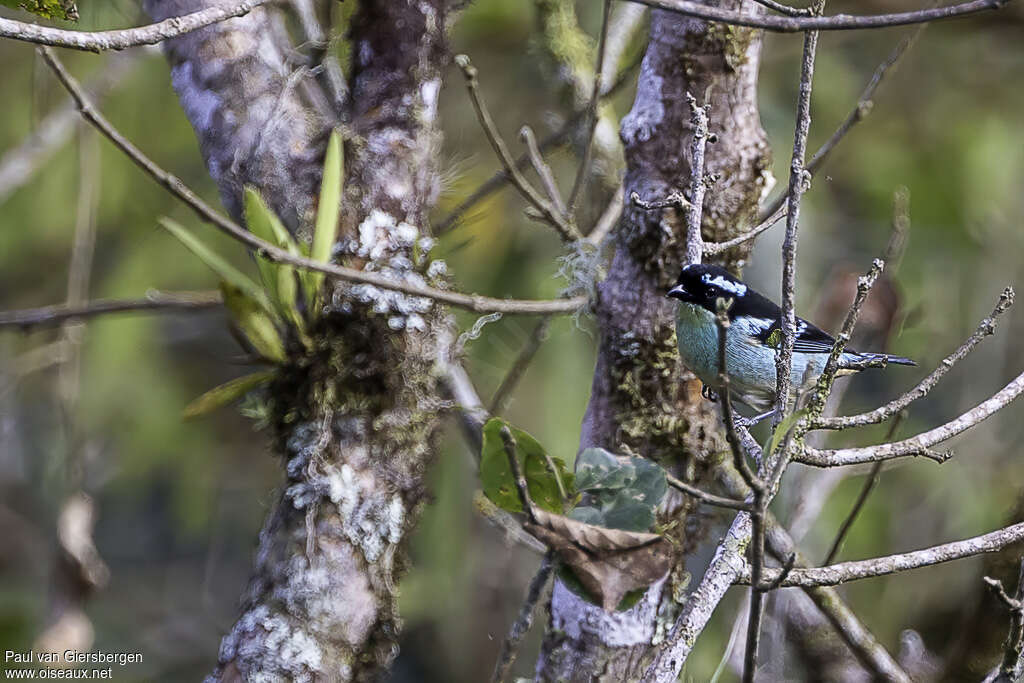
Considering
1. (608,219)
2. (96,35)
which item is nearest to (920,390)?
(96,35)

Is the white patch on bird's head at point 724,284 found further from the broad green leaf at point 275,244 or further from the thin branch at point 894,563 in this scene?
the broad green leaf at point 275,244

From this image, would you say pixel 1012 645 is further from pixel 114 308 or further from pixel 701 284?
pixel 114 308

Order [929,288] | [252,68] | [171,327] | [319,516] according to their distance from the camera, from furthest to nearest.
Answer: [171,327] → [929,288] → [252,68] → [319,516]

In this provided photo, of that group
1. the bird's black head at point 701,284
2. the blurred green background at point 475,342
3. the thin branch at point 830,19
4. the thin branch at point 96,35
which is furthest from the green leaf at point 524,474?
the blurred green background at point 475,342

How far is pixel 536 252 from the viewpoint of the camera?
6070mm

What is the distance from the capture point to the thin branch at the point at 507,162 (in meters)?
2.41

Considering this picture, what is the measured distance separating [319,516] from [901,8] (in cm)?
393

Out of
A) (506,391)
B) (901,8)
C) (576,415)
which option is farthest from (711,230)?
(901,8)

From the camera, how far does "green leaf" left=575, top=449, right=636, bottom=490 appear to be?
1.79 m

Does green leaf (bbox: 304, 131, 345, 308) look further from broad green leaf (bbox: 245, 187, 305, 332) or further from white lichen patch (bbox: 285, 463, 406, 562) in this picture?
white lichen patch (bbox: 285, 463, 406, 562)

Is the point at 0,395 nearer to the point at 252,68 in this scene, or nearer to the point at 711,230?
the point at 252,68

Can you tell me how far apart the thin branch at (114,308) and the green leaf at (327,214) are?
22.3 inches

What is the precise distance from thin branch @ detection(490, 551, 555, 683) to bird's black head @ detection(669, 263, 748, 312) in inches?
33.4

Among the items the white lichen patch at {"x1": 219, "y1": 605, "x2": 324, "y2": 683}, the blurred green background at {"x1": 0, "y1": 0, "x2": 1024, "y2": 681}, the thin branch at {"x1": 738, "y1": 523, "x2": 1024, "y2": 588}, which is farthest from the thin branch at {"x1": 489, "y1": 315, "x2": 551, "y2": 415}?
the thin branch at {"x1": 738, "y1": 523, "x2": 1024, "y2": 588}
